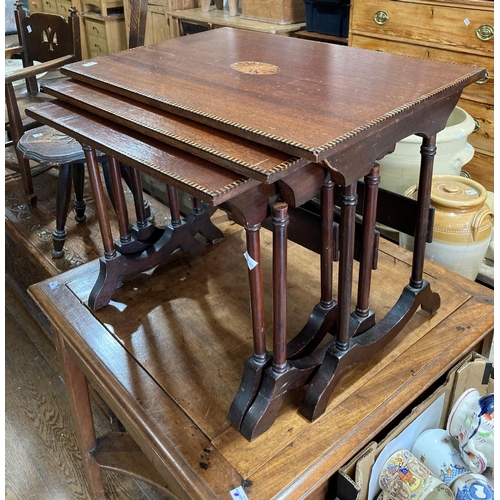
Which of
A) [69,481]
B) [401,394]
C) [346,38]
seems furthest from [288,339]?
[346,38]

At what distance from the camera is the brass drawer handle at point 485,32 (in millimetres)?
1710

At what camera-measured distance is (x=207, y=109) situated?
830mm

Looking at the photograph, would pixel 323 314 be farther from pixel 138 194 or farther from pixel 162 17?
pixel 162 17

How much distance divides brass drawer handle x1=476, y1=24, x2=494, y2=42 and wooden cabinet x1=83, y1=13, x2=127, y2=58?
2630 millimetres

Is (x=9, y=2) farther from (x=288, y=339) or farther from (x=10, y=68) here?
(x=288, y=339)

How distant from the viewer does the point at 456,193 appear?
4.93 ft

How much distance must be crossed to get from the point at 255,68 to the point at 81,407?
845mm

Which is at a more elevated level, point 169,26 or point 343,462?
point 169,26

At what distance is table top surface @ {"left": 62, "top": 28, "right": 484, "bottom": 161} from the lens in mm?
753

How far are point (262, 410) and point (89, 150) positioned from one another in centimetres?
56

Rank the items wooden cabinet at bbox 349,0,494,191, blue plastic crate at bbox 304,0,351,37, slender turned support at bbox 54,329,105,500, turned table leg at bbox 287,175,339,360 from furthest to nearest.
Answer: blue plastic crate at bbox 304,0,351,37
wooden cabinet at bbox 349,0,494,191
slender turned support at bbox 54,329,105,500
turned table leg at bbox 287,175,339,360

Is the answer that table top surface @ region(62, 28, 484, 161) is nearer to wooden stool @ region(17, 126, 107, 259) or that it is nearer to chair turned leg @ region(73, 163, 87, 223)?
wooden stool @ region(17, 126, 107, 259)

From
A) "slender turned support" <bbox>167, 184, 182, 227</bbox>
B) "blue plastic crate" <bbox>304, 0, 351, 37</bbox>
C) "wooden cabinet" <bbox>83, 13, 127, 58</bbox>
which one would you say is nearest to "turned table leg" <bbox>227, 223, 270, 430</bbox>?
"slender turned support" <bbox>167, 184, 182, 227</bbox>

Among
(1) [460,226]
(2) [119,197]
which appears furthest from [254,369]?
(1) [460,226]
